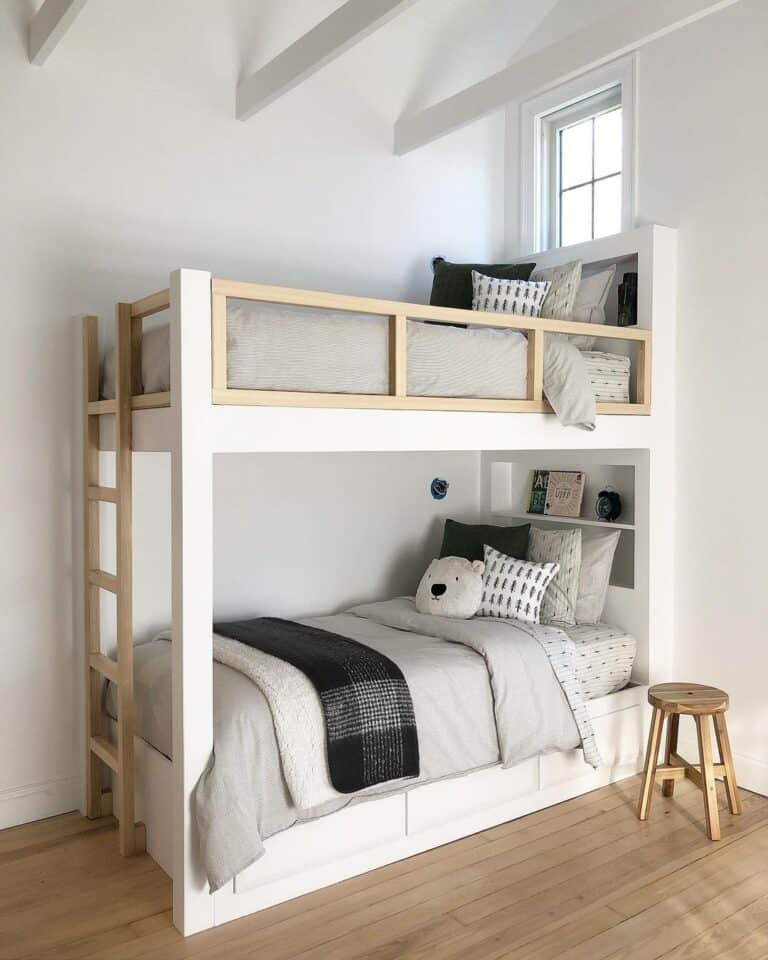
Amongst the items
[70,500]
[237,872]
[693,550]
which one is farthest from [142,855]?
[693,550]

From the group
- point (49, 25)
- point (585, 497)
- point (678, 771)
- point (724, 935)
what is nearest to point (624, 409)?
point (585, 497)

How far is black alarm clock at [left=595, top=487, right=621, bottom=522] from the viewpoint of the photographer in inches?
142

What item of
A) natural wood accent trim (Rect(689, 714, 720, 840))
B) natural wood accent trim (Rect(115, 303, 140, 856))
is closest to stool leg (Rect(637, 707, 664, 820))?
natural wood accent trim (Rect(689, 714, 720, 840))

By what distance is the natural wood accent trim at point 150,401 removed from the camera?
7.83 ft

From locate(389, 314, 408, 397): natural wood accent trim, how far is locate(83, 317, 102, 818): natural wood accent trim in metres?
1.04

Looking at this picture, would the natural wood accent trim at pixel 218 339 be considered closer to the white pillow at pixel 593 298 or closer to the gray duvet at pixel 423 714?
the gray duvet at pixel 423 714

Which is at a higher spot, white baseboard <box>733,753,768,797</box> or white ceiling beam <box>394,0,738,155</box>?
white ceiling beam <box>394,0,738,155</box>

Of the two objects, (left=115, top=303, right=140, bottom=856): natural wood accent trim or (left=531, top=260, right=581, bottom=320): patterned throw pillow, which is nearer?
(left=115, top=303, right=140, bottom=856): natural wood accent trim

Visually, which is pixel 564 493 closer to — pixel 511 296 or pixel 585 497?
pixel 585 497

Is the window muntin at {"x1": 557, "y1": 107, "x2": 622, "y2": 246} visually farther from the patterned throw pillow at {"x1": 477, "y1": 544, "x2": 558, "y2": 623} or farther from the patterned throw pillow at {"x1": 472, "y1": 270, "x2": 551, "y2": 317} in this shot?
the patterned throw pillow at {"x1": 477, "y1": 544, "x2": 558, "y2": 623}

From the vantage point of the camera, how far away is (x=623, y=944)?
2.21 meters

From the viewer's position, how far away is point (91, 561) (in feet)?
9.73

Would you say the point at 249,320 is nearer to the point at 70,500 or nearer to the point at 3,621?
the point at 70,500

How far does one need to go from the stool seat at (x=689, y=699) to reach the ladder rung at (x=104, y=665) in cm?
178
